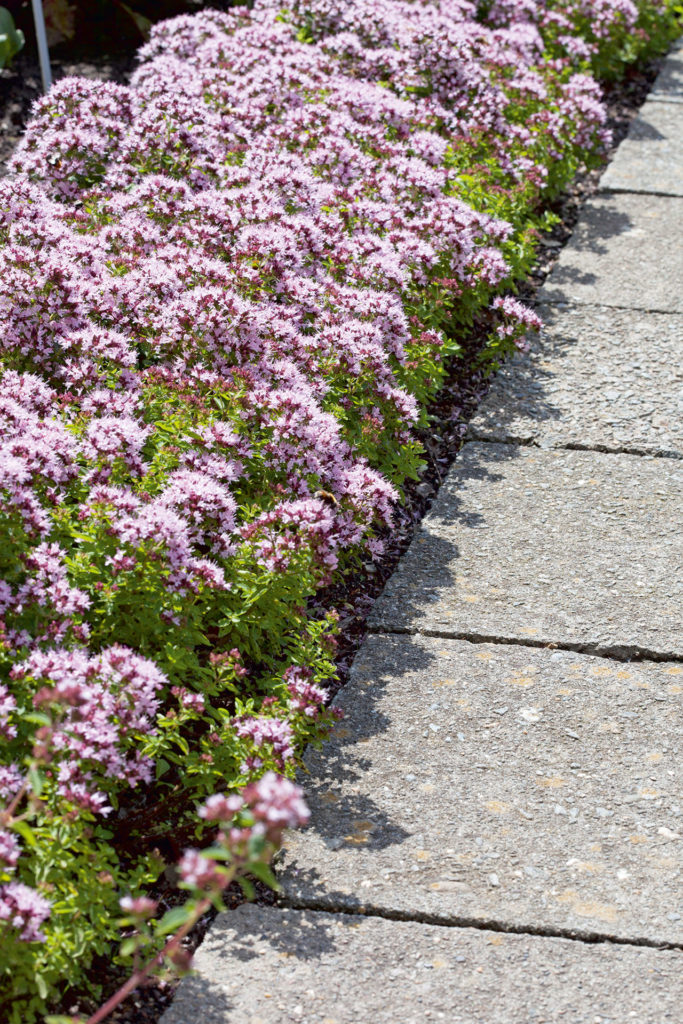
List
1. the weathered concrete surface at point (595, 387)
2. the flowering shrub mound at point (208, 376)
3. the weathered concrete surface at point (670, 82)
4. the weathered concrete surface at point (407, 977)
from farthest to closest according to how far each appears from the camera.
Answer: the weathered concrete surface at point (670, 82) < the weathered concrete surface at point (595, 387) < the flowering shrub mound at point (208, 376) < the weathered concrete surface at point (407, 977)

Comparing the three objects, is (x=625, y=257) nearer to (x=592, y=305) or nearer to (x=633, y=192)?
(x=592, y=305)

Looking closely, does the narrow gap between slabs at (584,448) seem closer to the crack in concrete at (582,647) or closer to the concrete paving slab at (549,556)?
the concrete paving slab at (549,556)

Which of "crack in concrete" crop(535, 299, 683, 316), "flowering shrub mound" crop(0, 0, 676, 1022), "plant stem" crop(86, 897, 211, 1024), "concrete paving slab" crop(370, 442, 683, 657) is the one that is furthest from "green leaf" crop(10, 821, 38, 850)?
"crack in concrete" crop(535, 299, 683, 316)

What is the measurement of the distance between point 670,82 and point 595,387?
5.32 m

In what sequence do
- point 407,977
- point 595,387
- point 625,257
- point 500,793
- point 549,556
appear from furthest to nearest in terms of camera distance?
point 625,257, point 595,387, point 549,556, point 500,793, point 407,977

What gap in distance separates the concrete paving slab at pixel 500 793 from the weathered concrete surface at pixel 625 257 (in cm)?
287

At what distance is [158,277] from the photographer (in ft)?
13.8

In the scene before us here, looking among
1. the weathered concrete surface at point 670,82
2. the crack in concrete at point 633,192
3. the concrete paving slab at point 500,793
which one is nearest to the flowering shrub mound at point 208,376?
the concrete paving slab at point 500,793

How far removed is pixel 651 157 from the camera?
26.0 feet

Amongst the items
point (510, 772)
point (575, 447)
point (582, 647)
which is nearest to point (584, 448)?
point (575, 447)

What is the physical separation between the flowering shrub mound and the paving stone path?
261 mm

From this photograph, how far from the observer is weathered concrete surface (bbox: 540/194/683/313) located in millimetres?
6117

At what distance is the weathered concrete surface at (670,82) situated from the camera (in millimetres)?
9241

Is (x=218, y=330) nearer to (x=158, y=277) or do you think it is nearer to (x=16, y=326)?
(x=158, y=277)
